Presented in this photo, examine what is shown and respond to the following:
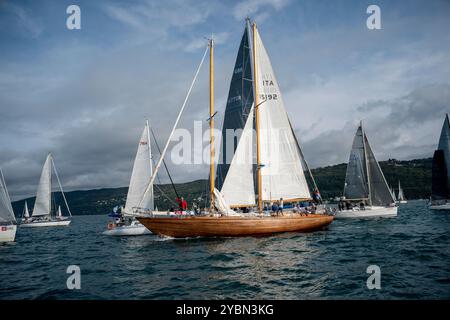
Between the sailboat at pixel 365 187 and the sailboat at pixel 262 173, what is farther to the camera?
the sailboat at pixel 365 187

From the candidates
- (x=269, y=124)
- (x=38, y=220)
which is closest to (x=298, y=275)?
(x=269, y=124)

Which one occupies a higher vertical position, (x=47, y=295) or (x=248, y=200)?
(x=248, y=200)

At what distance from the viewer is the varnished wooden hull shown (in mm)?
21266

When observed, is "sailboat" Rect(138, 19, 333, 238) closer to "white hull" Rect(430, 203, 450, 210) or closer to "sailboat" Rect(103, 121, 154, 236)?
"sailboat" Rect(103, 121, 154, 236)

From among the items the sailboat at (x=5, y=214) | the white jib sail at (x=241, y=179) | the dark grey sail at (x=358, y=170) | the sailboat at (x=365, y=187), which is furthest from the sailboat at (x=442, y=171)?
the sailboat at (x=5, y=214)

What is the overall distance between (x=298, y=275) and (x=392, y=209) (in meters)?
37.7

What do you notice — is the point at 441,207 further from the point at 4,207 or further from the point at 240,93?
the point at 4,207

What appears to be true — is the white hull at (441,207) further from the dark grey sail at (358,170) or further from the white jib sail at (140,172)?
the white jib sail at (140,172)

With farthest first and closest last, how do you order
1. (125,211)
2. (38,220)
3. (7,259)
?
(38,220) → (125,211) → (7,259)

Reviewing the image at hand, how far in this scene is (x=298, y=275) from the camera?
12016mm

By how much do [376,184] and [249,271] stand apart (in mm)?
38528

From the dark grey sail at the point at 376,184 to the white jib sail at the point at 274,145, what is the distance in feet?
77.3

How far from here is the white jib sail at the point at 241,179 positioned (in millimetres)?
24406
